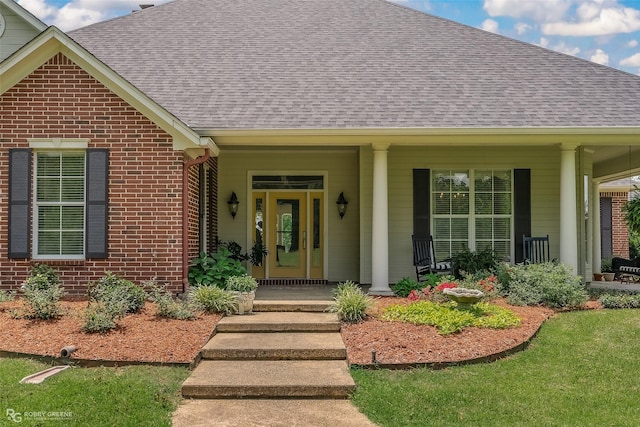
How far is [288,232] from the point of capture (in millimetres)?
12820

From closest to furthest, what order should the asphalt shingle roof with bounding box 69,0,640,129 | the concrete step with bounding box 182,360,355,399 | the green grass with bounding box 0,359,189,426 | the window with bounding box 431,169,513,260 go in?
the green grass with bounding box 0,359,189,426 → the concrete step with bounding box 182,360,355,399 → the asphalt shingle roof with bounding box 69,0,640,129 → the window with bounding box 431,169,513,260

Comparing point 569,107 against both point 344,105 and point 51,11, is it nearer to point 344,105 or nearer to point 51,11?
point 344,105

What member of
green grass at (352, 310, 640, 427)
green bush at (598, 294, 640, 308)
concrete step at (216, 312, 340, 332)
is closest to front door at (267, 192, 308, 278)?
concrete step at (216, 312, 340, 332)

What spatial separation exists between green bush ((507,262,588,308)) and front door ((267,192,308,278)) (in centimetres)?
463

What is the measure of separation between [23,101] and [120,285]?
3402 mm

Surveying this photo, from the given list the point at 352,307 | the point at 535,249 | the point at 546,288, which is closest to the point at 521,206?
the point at 535,249

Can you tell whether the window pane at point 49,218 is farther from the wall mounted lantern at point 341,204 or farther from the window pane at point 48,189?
the wall mounted lantern at point 341,204

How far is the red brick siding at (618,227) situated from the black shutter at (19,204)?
59.0 ft

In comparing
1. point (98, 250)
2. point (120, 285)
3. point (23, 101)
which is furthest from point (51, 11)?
point (120, 285)

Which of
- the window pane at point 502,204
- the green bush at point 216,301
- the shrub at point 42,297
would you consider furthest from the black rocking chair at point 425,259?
the shrub at point 42,297

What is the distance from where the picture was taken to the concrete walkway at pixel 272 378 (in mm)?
5207

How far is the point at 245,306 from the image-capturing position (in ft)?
27.6

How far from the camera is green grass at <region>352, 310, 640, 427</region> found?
5.07 m

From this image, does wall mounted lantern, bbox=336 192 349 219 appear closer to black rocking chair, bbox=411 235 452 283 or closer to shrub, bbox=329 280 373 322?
black rocking chair, bbox=411 235 452 283
